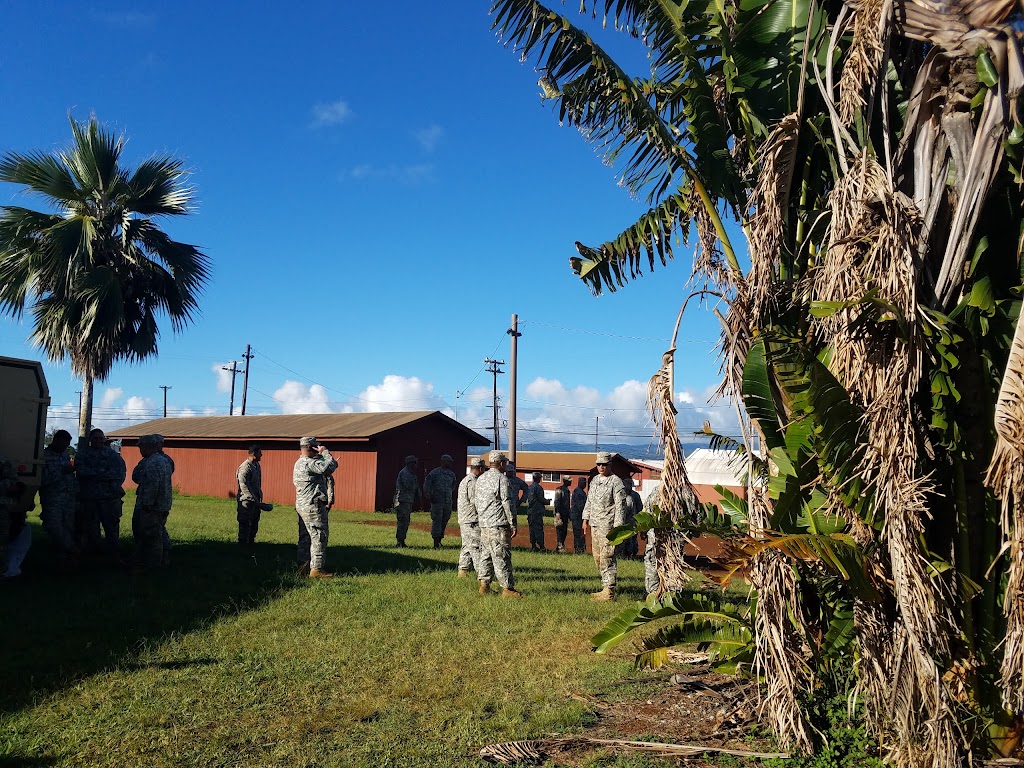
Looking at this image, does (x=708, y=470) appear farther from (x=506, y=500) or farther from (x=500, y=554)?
(x=500, y=554)

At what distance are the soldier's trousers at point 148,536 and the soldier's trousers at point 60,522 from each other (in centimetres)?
80

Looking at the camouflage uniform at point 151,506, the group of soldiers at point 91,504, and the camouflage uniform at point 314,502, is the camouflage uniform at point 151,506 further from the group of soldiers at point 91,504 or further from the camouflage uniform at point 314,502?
the camouflage uniform at point 314,502

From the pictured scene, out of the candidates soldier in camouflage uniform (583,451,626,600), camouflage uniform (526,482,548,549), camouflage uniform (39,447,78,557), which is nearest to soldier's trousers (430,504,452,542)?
camouflage uniform (526,482,548,549)

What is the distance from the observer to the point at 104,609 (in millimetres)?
8430

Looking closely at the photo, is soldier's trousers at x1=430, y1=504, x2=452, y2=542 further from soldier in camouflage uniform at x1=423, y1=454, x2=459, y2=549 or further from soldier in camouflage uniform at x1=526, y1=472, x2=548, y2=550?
soldier in camouflage uniform at x1=526, y1=472, x2=548, y2=550

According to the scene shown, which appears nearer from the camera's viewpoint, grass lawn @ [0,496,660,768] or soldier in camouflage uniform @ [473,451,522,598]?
grass lawn @ [0,496,660,768]

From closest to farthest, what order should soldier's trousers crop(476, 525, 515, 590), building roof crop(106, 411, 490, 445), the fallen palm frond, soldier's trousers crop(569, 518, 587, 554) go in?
1. the fallen palm frond
2. soldier's trousers crop(476, 525, 515, 590)
3. soldier's trousers crop(569, 518, 587, 554)
4. building roof crop(106, 411, 490, 445)

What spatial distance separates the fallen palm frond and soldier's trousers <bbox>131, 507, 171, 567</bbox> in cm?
750

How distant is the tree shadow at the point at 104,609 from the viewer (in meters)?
6.41

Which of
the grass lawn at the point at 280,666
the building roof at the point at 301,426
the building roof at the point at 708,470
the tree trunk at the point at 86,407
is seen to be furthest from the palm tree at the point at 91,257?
the building roof at the point at 708,470

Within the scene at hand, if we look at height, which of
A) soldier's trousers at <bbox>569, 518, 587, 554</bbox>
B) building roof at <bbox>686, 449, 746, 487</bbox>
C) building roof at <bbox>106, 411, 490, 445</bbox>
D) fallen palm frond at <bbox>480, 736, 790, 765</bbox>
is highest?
building roof at <bbox>106, 411, 490, 445</bbox>

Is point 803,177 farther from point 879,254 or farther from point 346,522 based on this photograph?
point 346,522

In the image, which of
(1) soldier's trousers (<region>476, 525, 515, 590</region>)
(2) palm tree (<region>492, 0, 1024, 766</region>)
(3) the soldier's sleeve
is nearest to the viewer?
(2) palm tree (<region>492, 0, 1024, 766</region>)

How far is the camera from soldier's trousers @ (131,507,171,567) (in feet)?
35.1
